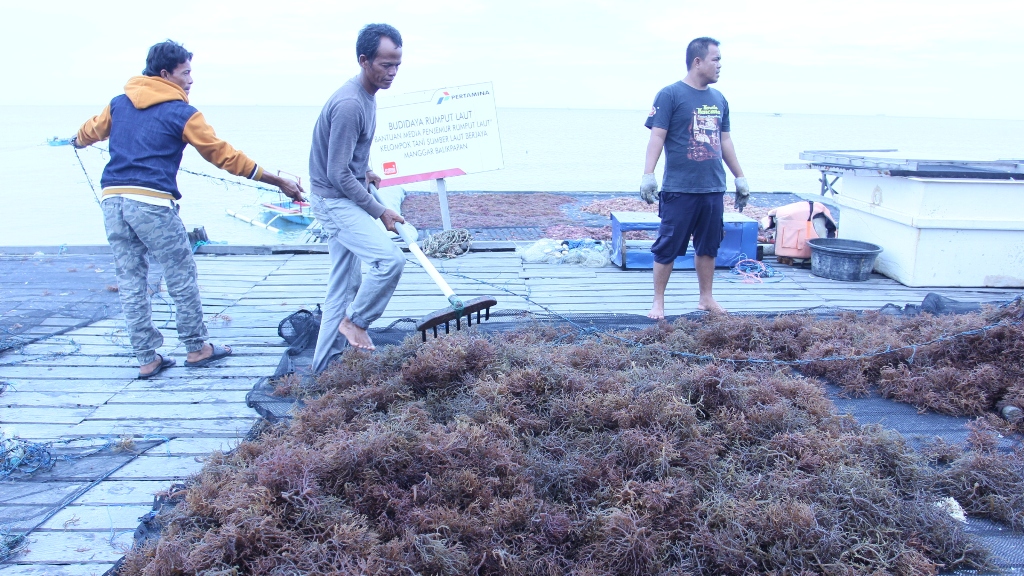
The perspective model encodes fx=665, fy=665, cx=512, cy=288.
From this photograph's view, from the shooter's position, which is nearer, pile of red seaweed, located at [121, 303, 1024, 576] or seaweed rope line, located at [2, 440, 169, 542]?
pile of red seaweed, located at [121, 303, 1024, 576]

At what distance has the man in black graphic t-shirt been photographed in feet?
15.5

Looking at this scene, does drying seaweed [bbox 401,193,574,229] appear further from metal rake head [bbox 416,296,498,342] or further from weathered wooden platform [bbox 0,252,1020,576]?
metal rake head [bbox 416,296,498,342]

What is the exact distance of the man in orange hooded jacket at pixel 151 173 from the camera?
3934 mm

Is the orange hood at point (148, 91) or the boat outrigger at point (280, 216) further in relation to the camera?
the boat outrigger at point (280, 216)

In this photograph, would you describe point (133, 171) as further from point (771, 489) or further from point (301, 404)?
point (771, 489)

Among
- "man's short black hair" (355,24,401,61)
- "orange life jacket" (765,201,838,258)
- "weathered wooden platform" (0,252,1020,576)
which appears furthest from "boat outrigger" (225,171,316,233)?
"man's short black hair" (355,24,401,61)

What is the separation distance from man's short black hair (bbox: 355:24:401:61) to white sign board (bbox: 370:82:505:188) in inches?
179

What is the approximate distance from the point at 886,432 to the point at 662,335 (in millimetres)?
1448

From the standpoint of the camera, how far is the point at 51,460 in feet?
9.82

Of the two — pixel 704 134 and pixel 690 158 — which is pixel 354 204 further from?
pixel 704 134

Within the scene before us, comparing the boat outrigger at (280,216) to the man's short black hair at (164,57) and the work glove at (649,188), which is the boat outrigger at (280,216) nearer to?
the man's short black hair at (164,57)

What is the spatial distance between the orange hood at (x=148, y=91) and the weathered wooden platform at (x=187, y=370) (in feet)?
5.35

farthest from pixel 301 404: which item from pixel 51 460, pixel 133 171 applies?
pixel 133 171

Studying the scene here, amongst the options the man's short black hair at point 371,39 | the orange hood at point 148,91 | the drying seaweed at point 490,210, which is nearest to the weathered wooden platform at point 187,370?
the orange hood at point 148,91
